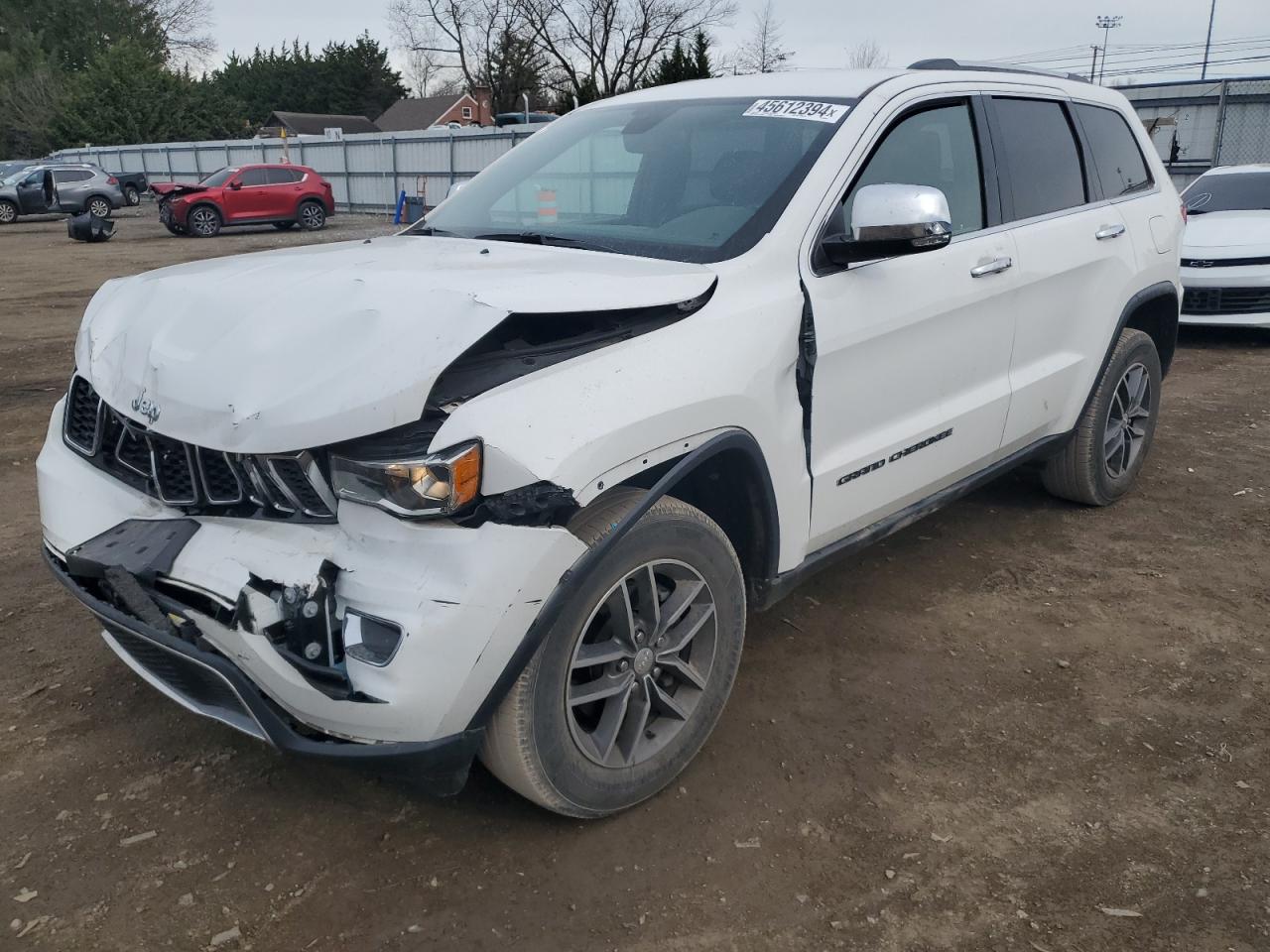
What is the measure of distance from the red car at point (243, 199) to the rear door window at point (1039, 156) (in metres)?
22.8

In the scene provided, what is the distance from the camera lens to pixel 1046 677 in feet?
11.6

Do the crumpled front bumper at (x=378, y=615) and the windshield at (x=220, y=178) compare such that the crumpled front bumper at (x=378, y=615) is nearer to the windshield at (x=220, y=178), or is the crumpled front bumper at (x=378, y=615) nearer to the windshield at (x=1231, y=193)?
the windshield at (x=1231, y=193)

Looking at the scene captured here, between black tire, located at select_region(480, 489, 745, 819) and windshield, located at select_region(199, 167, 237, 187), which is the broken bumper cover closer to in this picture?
black tire, located at select_region(480, 489, 745, 819)

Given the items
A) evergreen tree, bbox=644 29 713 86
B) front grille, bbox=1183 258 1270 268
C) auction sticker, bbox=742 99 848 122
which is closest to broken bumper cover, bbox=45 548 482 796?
auction sticker, bbox=742 99 848 122

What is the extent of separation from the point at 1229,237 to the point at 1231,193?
1.38 meters

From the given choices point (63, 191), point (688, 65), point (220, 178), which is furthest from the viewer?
point (688, 65)

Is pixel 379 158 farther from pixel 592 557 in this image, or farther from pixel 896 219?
pixel 592 557

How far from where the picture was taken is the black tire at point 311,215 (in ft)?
80.7

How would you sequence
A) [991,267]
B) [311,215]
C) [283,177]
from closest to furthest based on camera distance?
[991,267] < [283,177] < [311,215]

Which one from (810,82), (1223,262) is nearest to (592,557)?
(810,82)

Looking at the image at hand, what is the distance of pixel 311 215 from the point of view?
81.4 feet

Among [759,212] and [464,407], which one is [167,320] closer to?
[464,407]

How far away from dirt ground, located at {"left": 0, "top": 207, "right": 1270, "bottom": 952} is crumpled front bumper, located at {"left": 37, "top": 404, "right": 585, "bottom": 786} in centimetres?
46

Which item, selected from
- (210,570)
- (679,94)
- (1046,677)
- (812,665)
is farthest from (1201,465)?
(210,570)
